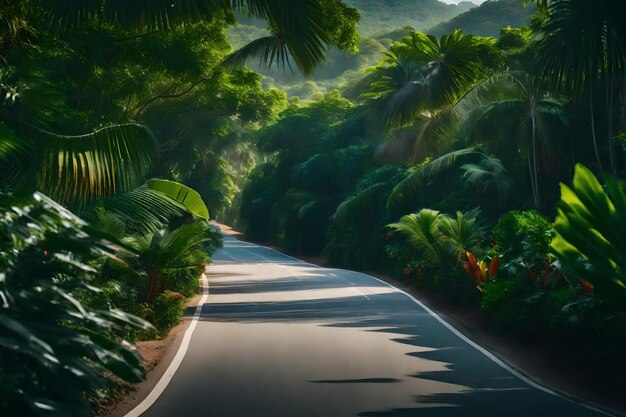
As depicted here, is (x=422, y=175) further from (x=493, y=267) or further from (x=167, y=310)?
(x=167, y=310)

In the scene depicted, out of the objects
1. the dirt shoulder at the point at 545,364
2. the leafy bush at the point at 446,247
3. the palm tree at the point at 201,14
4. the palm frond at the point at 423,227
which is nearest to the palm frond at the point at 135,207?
the palm tree at the point at 201,14

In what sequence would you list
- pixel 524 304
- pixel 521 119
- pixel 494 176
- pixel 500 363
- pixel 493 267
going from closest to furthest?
pixel 500 363, pixel 524 304, pixel 493 267, pixel 521 119, pixel 494 176

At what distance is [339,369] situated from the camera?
12688 mm

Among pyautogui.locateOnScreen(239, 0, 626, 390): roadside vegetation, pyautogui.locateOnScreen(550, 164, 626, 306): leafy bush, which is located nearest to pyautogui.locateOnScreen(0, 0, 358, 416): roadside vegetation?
pyautogui.locateOnScreen(550, 164, 626, 306): leafy bush

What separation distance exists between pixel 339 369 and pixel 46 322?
775 cm

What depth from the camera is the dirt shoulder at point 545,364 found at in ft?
36.8

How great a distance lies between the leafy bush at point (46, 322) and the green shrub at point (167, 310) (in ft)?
39.6

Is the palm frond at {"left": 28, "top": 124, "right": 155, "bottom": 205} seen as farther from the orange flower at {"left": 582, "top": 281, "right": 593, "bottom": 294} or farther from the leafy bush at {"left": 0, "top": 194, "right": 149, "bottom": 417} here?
the orange flower at {"left": 582, "top": 281, "right": 593, "bottom": 294}

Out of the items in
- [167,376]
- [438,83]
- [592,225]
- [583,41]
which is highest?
[438,83]

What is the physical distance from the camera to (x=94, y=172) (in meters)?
9.51

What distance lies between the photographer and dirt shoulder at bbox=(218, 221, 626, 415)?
36.8 feet

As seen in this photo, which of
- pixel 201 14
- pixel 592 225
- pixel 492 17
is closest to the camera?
pixel 592 225

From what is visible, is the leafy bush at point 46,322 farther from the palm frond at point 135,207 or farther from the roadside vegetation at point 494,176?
the palm frond at point 135,207

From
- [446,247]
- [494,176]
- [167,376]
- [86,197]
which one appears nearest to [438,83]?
[494,176]
